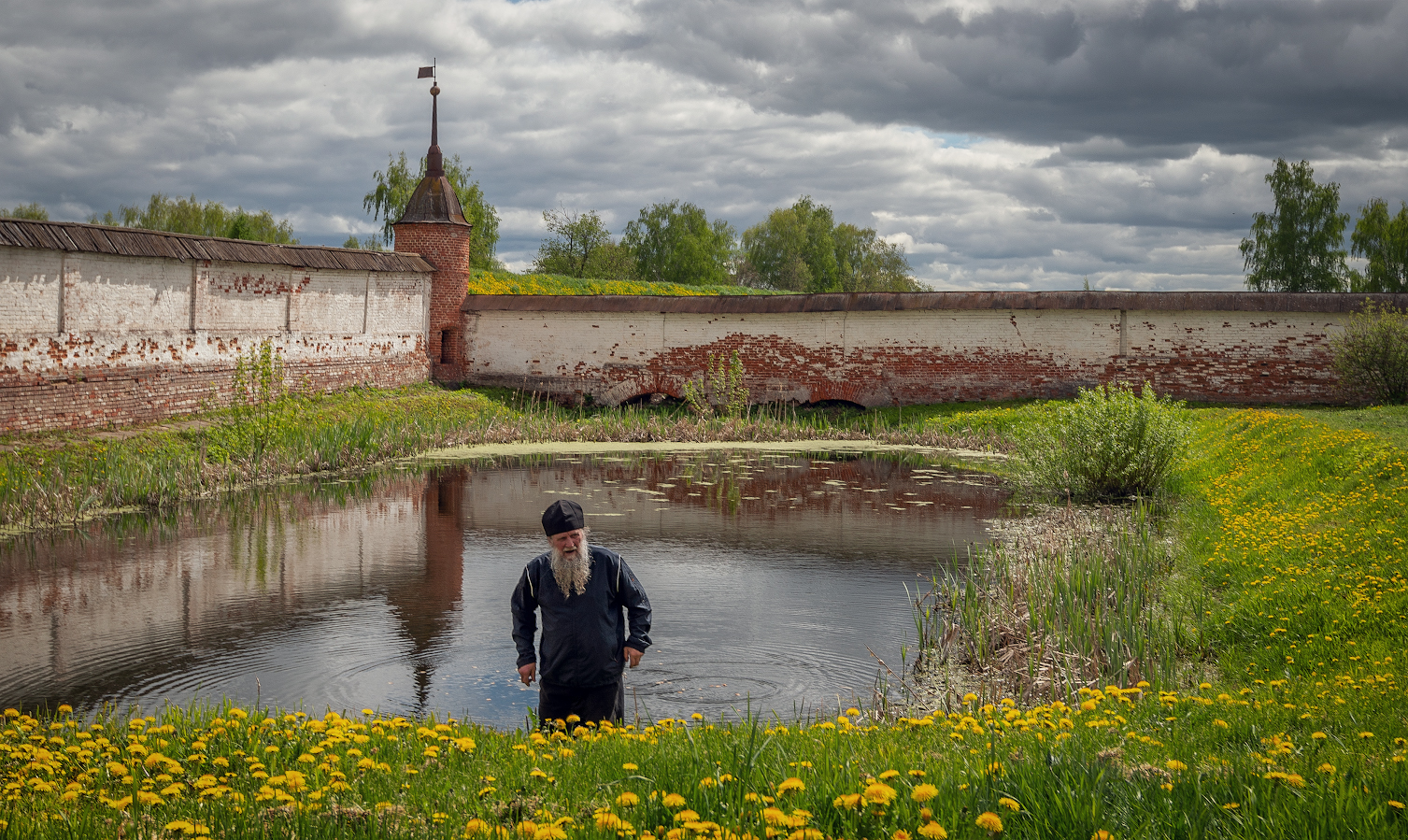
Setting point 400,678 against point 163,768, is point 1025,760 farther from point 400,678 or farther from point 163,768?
point 400,678

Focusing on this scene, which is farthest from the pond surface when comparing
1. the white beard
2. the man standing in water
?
the white beard

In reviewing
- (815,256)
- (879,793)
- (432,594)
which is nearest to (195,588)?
(432,594)

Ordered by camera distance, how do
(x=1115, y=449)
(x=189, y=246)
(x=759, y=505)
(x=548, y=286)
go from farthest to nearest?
(x=548, y=286) < (x=189, y=246) < (x=759, y=505) < (x=1115, y=449)

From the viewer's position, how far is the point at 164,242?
59.3 ft

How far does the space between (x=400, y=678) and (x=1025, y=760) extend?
3965 millimetres

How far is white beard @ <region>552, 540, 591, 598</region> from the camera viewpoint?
5078 mm

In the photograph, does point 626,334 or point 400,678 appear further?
point 626,334

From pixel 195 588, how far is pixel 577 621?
487 centimetres

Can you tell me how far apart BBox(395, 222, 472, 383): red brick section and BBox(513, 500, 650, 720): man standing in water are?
22.0 meters

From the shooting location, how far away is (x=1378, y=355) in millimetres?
20734

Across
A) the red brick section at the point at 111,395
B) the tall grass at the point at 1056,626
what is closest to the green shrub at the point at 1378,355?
the tall grass at the point at 1056,626

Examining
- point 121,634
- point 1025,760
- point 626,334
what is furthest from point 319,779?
point 626,334

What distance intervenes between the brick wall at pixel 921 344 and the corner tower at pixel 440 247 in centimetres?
40

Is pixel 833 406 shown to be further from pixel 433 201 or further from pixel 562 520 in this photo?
pixel 562 520
